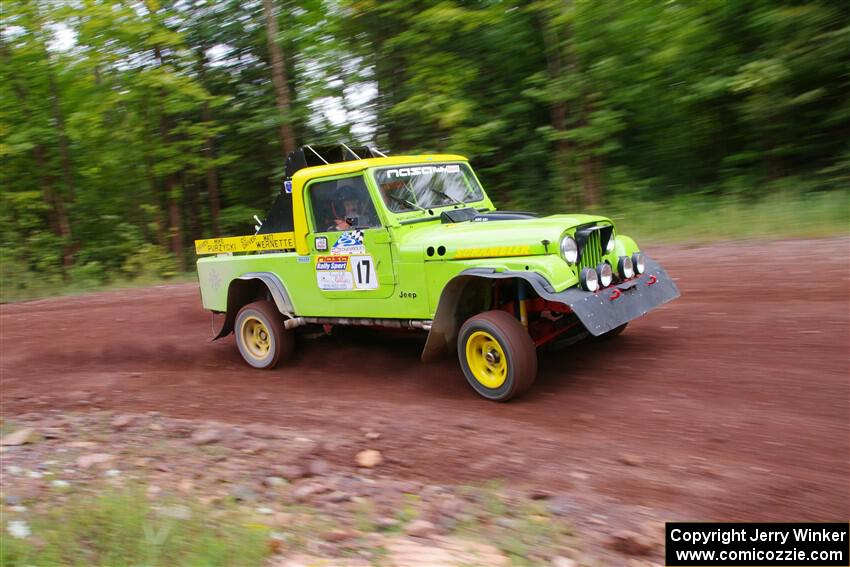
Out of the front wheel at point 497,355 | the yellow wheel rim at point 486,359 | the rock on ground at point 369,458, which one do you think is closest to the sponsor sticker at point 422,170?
the front wheel at point 497,355

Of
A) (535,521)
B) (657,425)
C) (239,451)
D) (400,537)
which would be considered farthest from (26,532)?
(657,425)

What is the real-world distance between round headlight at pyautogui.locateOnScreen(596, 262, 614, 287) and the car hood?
1.20ft

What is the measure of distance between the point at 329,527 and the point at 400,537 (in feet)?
1.39

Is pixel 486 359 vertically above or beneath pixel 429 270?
beneath

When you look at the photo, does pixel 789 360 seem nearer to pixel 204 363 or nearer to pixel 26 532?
pixel 26 532

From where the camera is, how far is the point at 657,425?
4.37 m

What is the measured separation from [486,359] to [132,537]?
2841mm

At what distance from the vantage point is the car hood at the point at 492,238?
4.96m

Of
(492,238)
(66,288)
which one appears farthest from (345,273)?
(66,288)

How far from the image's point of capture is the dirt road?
367 cm

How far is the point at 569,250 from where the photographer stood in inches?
195

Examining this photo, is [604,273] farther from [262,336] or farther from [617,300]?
[262,336]

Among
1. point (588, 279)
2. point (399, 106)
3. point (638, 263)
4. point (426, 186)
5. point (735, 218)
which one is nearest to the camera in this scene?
point (588, 279)

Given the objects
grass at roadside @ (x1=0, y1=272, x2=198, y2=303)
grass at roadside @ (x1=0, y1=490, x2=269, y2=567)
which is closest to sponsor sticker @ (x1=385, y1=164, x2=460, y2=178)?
grass at roadside @ (x1=0, y1=490, x2=269, y2=567)
